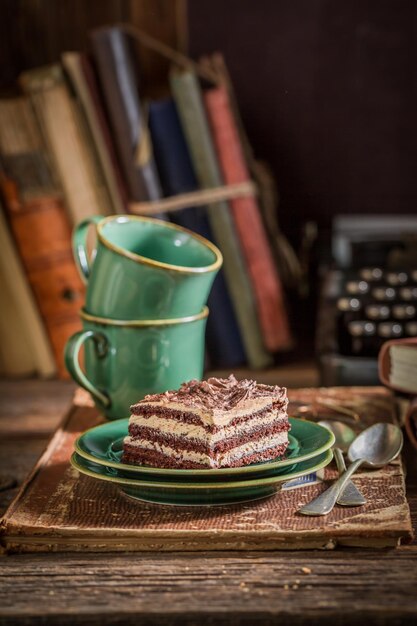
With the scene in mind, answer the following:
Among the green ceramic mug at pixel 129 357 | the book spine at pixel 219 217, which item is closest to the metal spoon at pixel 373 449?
the green ceramic mug at pixel 129 357

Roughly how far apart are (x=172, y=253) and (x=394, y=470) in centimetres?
52

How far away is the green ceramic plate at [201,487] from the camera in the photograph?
1.05m

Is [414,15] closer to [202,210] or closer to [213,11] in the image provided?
[213,11]

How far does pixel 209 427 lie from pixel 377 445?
0.30m

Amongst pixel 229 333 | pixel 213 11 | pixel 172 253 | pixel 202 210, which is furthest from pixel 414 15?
pixel 172 253

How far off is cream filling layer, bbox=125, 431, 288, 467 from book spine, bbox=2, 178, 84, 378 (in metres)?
1.14

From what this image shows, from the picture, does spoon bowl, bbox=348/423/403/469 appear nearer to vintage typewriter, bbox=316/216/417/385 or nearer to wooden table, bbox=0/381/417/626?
wooden table, bbox=0/381/417/626

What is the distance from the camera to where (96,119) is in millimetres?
2201

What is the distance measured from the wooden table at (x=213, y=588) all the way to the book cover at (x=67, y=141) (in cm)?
132

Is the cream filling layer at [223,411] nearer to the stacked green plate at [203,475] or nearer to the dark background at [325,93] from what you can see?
the stacked green plate at [203,475]

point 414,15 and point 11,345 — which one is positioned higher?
point 414,15

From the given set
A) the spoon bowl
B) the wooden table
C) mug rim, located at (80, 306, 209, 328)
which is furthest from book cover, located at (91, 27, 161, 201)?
the wooden table

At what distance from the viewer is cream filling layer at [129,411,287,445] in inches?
43.1

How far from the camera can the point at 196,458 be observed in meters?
1.10
